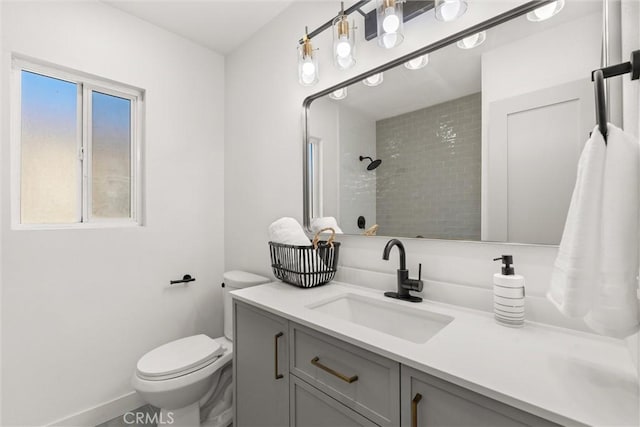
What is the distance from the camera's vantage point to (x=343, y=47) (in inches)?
53.8

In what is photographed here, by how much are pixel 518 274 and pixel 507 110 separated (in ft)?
1.85

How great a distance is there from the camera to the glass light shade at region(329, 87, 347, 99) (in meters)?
1.52

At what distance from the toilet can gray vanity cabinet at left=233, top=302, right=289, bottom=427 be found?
257 mm

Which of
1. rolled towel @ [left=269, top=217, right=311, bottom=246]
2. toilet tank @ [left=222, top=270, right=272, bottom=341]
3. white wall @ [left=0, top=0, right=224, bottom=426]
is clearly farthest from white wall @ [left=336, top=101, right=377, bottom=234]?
white wall @ [left=0, top=0, right=224, bottom=426]

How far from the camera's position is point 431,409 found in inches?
27.4

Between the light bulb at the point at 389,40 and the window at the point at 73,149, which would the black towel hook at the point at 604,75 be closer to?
the light bulb at the point at 389,40

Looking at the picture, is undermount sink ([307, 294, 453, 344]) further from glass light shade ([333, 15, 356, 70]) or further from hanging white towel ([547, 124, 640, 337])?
glass light shade ([333, 15, 356, 70])

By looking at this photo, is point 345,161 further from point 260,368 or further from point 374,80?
point 260,368

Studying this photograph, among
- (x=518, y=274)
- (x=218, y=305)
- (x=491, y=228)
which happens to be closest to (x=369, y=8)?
(x=491, y=228)

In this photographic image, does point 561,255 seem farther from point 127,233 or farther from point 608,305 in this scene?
point 127,233

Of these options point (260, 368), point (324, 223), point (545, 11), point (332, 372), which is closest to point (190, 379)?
point (260, 368)

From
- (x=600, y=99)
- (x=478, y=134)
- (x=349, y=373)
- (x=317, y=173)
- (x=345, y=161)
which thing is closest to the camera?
(x=600, y=99)

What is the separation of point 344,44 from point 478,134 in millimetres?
751

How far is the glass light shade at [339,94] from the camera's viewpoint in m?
1.52
